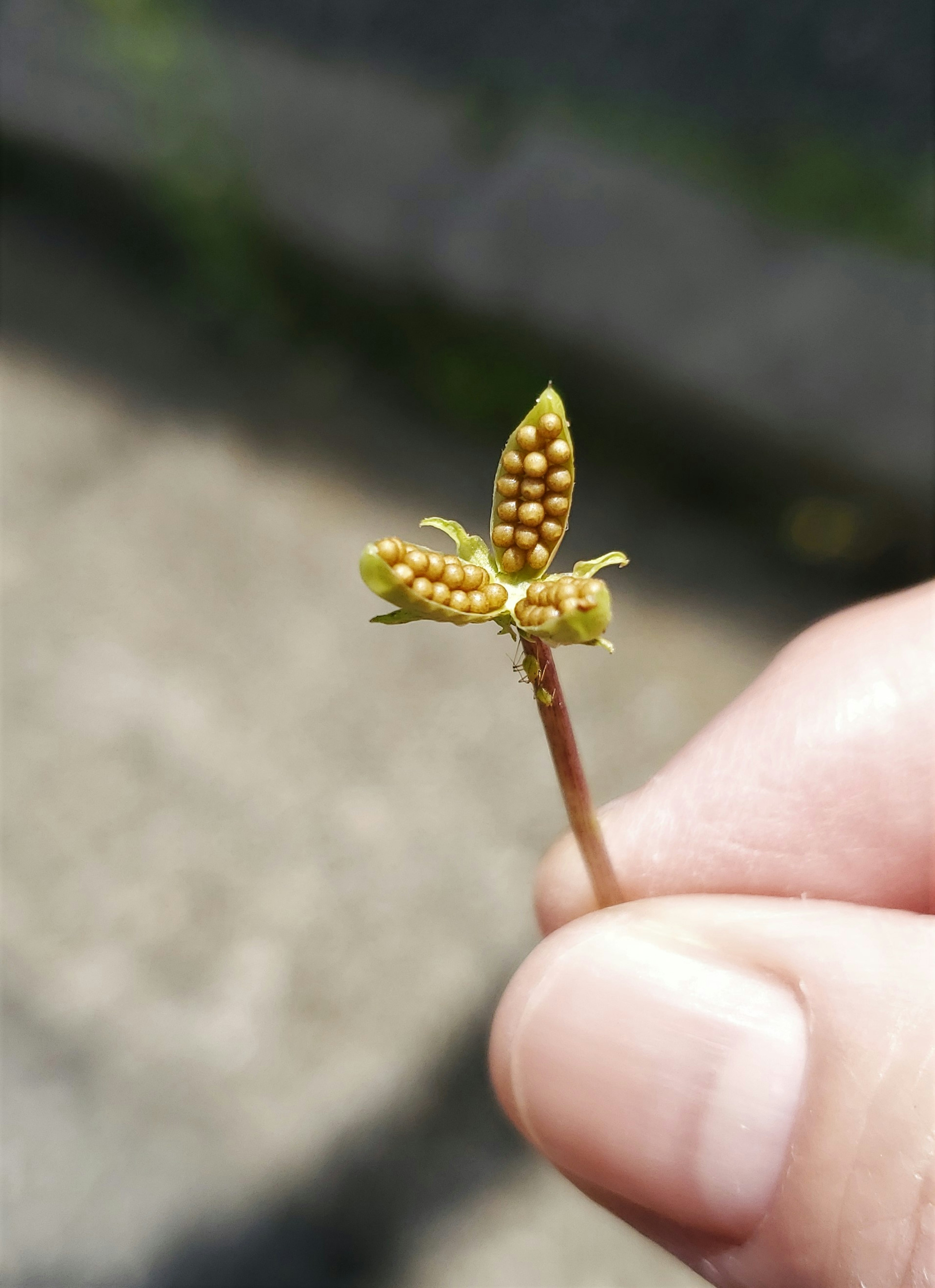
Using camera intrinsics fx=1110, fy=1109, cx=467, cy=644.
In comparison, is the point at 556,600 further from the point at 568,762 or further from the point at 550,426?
the point at 568,762

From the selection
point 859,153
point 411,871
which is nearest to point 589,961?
point 411,871

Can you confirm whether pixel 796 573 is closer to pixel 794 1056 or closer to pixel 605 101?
pixel 605 101

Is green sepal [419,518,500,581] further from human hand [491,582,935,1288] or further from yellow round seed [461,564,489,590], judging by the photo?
human hand [491,582,935,1288]

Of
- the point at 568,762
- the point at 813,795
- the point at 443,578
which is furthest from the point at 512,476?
the point at 813,795

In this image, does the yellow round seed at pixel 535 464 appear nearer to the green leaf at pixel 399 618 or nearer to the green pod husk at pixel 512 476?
the green pod husk at pixel 512 476

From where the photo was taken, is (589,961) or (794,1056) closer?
(794,1056)

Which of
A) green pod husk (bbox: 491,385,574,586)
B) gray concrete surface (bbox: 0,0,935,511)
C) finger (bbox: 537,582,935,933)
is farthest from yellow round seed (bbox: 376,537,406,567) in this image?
gray concrete surface (bbox: 0,0,935,511)
